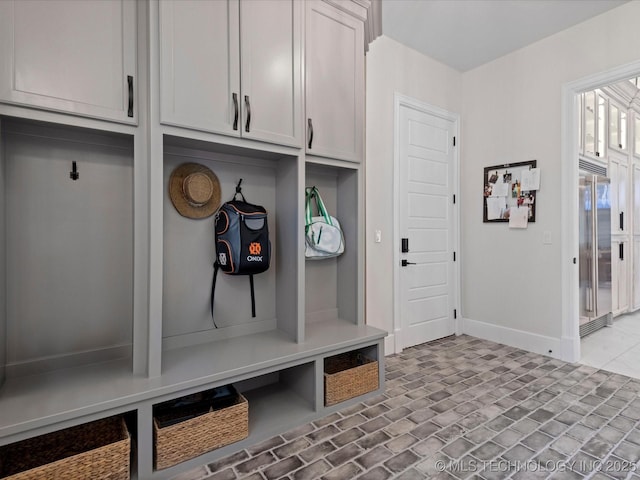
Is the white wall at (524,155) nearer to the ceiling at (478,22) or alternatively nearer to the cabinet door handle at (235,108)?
the ceiling at (478,22)

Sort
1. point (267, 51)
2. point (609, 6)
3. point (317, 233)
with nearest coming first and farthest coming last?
1. point (267, 51)
2. point (317, 233)
3. point (609, 6)

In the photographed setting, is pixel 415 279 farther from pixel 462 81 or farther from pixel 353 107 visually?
pixel 462 81

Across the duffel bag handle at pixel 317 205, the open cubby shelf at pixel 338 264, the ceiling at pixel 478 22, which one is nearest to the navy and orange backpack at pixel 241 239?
the duffel bag handle at pixel 317 205

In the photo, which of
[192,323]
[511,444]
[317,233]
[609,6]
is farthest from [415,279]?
[609,6]

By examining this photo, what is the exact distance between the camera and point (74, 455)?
4.86ft

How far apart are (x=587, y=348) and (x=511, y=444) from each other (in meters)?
2.24

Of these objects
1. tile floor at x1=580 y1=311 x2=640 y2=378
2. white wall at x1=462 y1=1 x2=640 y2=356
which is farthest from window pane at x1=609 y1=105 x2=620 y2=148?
tile floor at x1=580 y1=311 x2=640 y2=378

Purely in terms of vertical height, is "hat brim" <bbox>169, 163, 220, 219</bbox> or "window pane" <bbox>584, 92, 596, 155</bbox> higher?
"window pane" <bbox>584, 92, 596, 155</bbox>

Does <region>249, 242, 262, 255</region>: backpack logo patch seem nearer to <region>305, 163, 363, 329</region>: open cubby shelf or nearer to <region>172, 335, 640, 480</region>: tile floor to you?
<region>305, 163, 363, 329</region>: open cubby shelf

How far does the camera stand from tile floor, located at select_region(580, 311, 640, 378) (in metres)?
2.96

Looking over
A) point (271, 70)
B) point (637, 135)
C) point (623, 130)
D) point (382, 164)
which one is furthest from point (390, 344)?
point (637, 135)

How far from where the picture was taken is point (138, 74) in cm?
171

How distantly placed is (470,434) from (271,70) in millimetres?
2428

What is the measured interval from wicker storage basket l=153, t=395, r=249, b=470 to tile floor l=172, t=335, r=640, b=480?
3.5 inches
